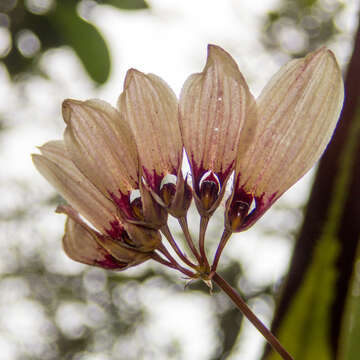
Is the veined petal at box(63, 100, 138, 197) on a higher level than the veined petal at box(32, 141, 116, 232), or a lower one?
higher

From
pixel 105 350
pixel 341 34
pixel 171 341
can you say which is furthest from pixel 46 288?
pixel 341 34

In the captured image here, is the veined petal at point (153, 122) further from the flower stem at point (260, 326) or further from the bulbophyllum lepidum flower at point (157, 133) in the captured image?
the flower stem at point (260, 326)

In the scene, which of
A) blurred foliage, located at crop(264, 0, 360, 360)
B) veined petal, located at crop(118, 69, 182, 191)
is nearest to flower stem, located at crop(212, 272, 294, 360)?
veined petal, located at crop(118, 69, 182, 191)

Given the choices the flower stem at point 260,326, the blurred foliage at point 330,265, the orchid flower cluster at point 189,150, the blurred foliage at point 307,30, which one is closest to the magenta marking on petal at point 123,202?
the orchid flower cluster at point 189,150

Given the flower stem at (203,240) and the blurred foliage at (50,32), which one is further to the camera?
the blurred foliage at (50,32)

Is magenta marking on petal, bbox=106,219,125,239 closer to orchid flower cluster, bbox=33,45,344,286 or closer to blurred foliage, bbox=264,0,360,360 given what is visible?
orchid flower cluster, bbox=33,45,344,286
